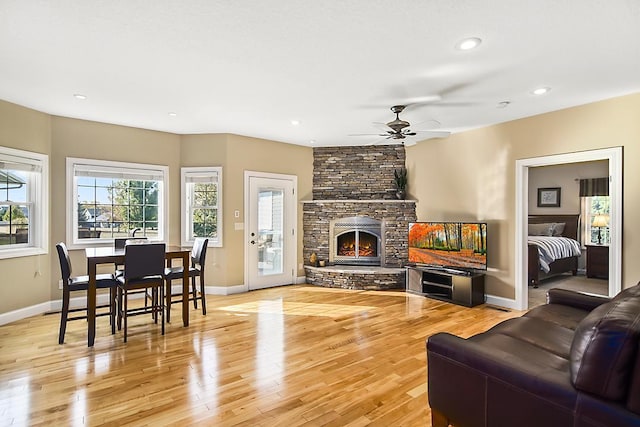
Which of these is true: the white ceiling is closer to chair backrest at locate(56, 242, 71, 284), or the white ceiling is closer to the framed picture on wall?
chair backrest at locate(56, 242, 71, 284)

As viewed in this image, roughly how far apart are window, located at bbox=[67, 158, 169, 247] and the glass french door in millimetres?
1374

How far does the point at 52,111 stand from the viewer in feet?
14.3

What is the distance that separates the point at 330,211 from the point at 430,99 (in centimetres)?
303

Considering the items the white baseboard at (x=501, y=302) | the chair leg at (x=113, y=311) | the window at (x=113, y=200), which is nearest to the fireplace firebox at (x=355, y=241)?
the white baseboard at (x=501, y=302)

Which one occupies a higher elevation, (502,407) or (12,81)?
(12,81)

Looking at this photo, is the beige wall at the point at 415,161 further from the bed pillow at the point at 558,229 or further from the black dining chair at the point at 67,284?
the bed pillow at the point at 558,229

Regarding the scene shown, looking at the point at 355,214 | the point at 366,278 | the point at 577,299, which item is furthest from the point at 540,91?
the point at 366,278

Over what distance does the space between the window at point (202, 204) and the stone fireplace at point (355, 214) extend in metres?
1.65

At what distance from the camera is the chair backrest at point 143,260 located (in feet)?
11.3

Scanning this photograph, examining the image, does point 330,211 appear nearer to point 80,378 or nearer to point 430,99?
point 430,99

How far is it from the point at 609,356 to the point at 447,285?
3.97 metres

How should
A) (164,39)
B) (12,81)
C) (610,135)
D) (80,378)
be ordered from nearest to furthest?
(164,39) → (80,378) → (12,81) → (610,135)

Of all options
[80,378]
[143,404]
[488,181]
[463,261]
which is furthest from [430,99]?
[80,378]

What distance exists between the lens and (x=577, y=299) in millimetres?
2844
